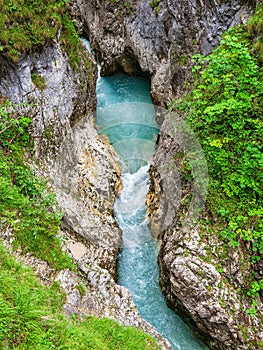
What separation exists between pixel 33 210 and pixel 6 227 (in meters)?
0.69

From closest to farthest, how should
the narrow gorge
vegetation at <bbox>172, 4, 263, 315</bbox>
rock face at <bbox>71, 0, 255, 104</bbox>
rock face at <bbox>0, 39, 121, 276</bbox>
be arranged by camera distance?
1. the narrow gorge
2. vegetation at <bbox>172, 4, 263, 315</bbox>
3. rock face at <bbox>0, 39, 121, 276</bbox>
4. rock face at <bbox>71, 0, 255, 104</bbox>

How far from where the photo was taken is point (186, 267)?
6508 mm

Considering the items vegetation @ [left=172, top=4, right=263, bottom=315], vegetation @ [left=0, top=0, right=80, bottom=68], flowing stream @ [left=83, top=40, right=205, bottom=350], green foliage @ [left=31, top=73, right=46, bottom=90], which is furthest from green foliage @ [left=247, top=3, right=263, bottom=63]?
green foliage @ [left=31, top=73, right=46, bottom=90]

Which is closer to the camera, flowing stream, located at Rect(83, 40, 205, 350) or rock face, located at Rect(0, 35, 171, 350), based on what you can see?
rock face, located at Rect(0, 35, 171, 350)

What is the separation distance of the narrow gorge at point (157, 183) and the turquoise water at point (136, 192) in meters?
0.04

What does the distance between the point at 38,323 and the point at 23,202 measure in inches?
107

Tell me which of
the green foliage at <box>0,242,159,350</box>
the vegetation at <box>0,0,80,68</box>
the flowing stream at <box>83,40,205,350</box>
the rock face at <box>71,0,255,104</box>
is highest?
the vegetation at <box>0,0,80,68</box>

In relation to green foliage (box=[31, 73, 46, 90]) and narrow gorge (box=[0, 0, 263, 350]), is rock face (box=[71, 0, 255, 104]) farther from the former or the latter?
green foliage (box=[31, 73, 46, 90])

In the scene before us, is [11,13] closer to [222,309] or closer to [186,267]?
[186,267]

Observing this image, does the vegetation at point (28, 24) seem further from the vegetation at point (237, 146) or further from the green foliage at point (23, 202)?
the vegetation at point (237, 146)

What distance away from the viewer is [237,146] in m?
6.66

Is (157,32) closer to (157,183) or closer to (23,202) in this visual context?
(157,183)

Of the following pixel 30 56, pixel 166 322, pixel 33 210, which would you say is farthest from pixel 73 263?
pixel 30 56

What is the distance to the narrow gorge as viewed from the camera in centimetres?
614
